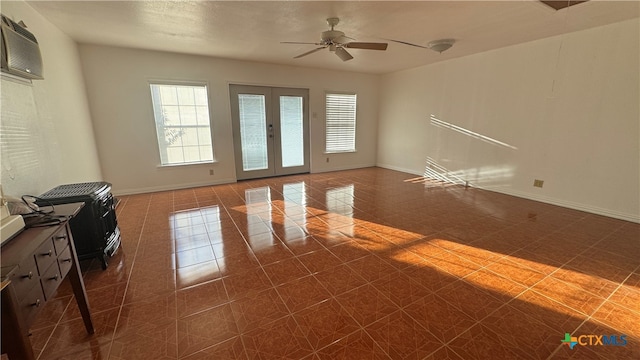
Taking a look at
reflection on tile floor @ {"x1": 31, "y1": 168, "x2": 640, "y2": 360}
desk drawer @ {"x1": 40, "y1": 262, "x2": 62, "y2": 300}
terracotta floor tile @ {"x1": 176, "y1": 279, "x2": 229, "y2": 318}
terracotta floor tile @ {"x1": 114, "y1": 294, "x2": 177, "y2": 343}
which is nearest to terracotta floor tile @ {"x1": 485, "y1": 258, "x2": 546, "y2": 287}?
reflection on tile floor @ {"x1": 31, "y1": 168, "x2": 640, "y2": 360}

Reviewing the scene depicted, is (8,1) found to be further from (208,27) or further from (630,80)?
(630,80)

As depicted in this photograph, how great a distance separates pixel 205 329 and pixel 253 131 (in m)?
4.44

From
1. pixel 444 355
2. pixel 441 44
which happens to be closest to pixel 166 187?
pixel 444 355

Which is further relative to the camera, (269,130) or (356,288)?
(269,130)

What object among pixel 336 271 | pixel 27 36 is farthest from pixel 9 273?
pixel 27 36

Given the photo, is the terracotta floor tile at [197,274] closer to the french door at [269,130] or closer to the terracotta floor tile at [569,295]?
the terracotta floor tile at [569,295]

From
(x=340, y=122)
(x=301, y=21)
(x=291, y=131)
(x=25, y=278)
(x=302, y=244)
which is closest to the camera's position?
(x=25, y=278)

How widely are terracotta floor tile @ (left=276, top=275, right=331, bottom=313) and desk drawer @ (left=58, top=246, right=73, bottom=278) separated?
51.3 inches

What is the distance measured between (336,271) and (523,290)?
1483 mm

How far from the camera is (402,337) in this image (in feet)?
5.20

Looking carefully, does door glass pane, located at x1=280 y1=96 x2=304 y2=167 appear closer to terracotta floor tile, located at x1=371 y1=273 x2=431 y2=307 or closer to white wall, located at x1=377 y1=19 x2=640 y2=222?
white wall, located at x1=377 y1=19 x2=640 y2=222

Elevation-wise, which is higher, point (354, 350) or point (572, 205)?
point (572, 205)

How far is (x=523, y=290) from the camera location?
202 centimetres

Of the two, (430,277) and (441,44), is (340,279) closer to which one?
(430,277)
